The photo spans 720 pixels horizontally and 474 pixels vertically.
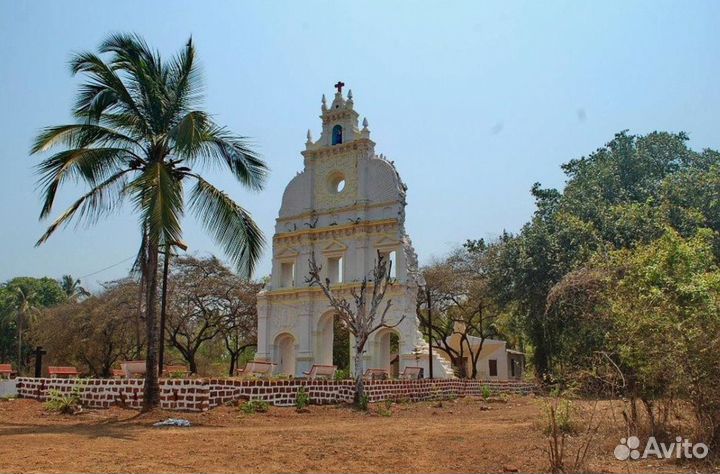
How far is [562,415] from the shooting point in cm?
923

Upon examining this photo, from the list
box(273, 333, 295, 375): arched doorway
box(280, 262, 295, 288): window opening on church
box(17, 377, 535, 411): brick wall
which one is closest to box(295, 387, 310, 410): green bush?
box(17, 377, 535, 411): brick wall

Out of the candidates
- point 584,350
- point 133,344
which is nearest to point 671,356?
point 584,350

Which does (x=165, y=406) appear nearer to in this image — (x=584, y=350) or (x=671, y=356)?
(x=671, y=356)

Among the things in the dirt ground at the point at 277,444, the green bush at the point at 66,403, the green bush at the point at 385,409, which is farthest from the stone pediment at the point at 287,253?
the dirt ground at the point at 277,444

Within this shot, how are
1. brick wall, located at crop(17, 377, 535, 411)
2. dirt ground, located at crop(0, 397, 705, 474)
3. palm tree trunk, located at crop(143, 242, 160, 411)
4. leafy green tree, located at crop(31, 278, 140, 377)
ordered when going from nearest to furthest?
1. dirt ground, located at crop(0, 397, 705, 474)
2. palm tree trunk, located at crop(143, 242, 160, 411)
3. brick wall, located at crop(17, 377, 535, 411)
4. leafy green tree, located at crop(31, 278, 140, 377)

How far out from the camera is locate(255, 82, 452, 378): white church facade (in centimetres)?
2455

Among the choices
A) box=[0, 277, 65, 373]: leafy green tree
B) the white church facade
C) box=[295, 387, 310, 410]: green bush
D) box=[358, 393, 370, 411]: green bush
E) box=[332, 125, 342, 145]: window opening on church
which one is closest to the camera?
box=[295, 387, 310, 410]: green bush

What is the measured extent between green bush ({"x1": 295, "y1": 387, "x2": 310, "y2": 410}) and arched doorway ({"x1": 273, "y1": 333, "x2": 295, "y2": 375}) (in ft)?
40.2

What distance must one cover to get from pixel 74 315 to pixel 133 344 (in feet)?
10.4

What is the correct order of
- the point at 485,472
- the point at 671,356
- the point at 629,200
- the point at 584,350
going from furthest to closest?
the point at 629,200 < the point at 584,350 < the point at 671,356 < the point at 485,472

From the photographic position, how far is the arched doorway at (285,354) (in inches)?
1053

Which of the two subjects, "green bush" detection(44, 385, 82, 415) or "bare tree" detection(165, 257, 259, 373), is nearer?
"green bush" detection(44, 385, 82, 415)

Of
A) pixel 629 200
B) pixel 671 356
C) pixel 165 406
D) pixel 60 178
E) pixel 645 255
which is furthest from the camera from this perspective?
pixel 629 200

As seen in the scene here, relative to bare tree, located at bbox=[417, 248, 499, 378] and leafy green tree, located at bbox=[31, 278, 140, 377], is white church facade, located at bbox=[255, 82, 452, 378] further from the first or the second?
leafy green tree, located at bbox=[31, 278, 140, 377]
